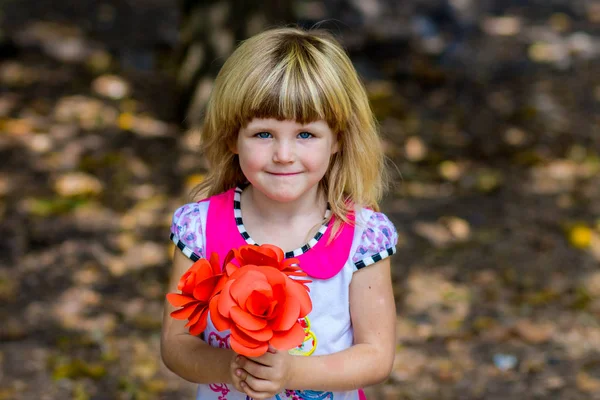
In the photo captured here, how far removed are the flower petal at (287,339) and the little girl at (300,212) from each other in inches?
6.4

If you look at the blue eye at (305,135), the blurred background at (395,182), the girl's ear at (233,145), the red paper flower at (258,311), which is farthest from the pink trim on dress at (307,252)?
the blurred background at (395,182)

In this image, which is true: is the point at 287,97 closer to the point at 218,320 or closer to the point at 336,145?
the point at 336,145

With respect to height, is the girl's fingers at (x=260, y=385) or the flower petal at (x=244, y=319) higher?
the flower petal at (x=244, y=319)

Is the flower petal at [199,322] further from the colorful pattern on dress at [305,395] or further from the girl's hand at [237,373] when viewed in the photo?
the colorful pattern on dress at [305,395]

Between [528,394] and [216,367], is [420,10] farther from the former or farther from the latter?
[216,367]

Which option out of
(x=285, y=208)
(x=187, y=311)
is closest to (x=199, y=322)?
(x=187, y=311)

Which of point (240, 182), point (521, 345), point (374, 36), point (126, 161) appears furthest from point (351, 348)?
point (374, 36)

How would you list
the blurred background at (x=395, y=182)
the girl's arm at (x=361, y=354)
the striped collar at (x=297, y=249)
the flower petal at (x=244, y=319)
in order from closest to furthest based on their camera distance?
the flower petal at (x=244, y=319) → the girl's arm at (x=361, y=354) → the striped collar at (x=297, y=249) → the blurred background at (x=395, y=182)

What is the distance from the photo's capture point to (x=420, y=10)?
23.0ft

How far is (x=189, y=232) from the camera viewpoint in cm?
206

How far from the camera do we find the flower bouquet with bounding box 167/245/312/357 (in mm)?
1556

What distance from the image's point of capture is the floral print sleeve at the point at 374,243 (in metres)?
2.00

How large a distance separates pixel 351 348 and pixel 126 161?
3.25 meters

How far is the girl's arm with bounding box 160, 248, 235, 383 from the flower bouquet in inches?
11.6
